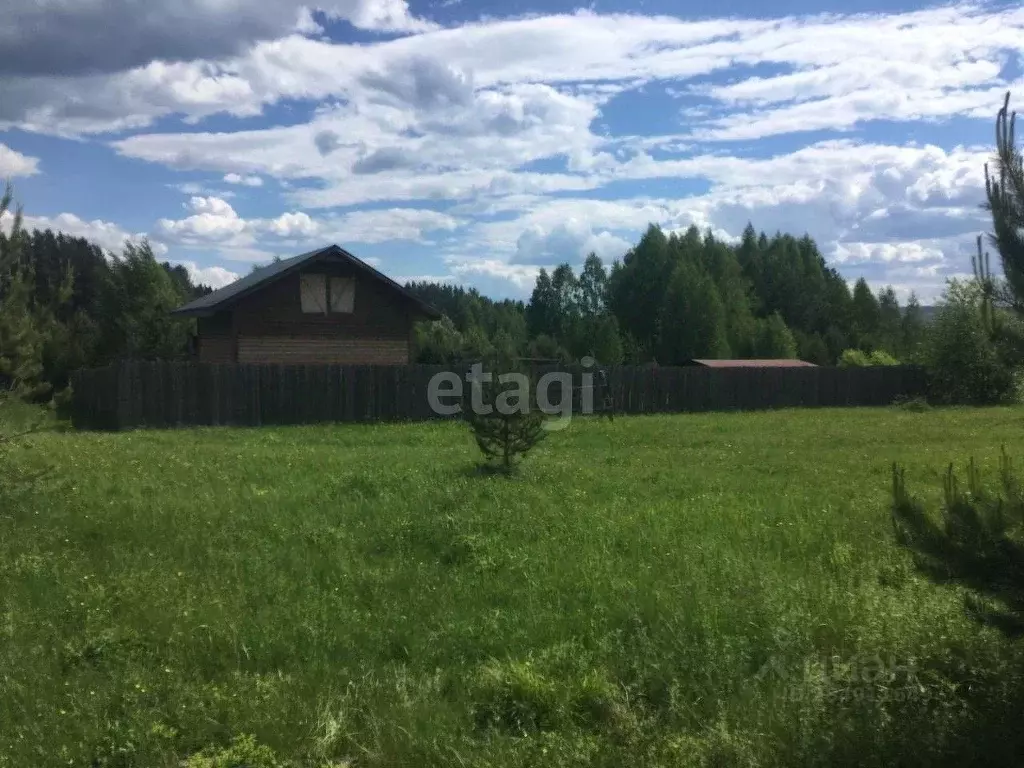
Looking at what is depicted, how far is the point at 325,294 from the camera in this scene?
93.5 feet

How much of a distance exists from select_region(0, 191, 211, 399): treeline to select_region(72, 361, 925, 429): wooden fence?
2.12 metres

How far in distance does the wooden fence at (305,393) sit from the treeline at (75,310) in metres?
2.12

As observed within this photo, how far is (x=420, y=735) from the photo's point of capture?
495 centimetres

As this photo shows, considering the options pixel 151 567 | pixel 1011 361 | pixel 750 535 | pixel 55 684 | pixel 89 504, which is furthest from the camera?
pixel 89 504

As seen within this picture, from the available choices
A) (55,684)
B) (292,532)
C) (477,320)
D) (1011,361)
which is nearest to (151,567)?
(292,532)

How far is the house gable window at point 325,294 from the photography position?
2823cm

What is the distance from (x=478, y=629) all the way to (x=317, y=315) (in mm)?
22948

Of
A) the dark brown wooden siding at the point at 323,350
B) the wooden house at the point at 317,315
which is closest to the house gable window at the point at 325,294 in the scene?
the wooden house at the point at 317,315

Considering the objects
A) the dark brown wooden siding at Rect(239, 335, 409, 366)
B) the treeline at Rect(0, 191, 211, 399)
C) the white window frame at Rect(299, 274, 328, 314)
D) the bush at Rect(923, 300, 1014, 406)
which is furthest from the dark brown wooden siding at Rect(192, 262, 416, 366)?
the bush at Rect(923, 300, 1014, 406)

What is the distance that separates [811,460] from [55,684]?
12369mm

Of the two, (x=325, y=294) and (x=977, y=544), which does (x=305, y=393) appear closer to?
(x=325, y=294)

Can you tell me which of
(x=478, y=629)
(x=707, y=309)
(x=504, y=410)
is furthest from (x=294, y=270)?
(x=707, y=309)

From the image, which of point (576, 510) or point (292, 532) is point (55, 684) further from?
point (576, 510)

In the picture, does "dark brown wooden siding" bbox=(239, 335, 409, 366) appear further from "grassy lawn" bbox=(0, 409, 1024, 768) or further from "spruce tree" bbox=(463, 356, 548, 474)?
"grassy lawn" bbox=(0, 409, 1024, 768)
